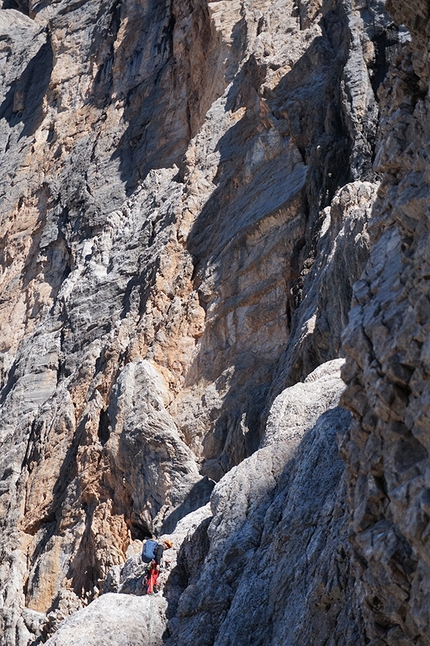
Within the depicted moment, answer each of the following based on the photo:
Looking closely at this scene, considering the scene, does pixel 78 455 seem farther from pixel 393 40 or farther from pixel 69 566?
pixel 393 40

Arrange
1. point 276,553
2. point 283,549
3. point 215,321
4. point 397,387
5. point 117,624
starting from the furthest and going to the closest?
1. point 215,321
2. point 117,624
3. point 276,553
4. point 283,549
5. point 397,387

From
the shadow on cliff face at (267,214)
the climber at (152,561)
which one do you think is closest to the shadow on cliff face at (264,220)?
the shadow on cliff face at (267,214)

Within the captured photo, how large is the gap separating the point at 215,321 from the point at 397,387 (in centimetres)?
1606

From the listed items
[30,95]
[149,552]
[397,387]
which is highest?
[30,95]

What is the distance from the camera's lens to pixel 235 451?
22.3m

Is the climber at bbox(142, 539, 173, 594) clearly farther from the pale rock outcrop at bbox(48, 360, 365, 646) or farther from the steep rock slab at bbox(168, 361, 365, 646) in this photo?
the steep rock slab at bbox(168, 361, 365, 646)

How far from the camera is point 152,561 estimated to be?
1639cm

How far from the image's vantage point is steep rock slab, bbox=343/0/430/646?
9.45 meters

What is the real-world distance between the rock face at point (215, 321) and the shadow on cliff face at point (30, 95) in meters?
1.15

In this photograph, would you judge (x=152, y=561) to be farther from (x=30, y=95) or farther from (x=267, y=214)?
(x=30, y=95)

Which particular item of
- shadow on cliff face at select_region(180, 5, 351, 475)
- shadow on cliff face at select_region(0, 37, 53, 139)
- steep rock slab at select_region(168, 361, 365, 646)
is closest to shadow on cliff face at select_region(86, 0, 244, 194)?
shadow on cliff face at select_region(0, 37, 53, 139)

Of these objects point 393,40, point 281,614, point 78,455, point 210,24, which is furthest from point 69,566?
point 210,24

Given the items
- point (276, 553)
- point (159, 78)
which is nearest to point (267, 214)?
point (276, 553)

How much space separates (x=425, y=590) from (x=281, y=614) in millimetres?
3903
